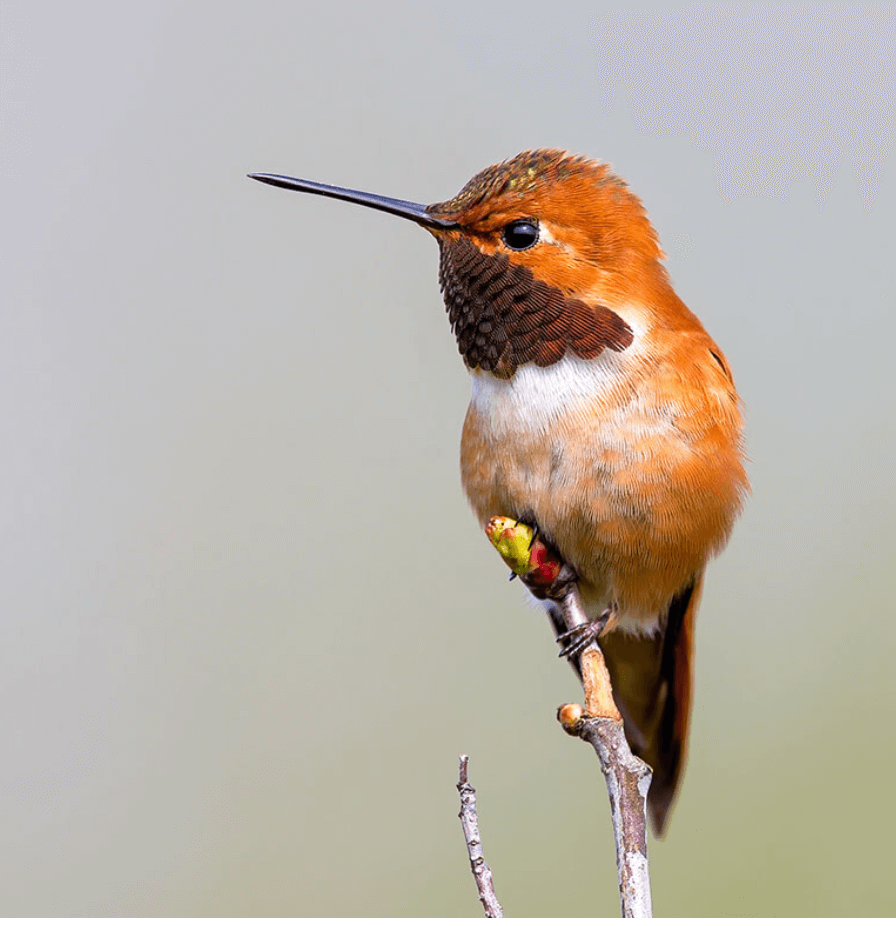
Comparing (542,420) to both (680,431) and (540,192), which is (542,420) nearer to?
(680,431)

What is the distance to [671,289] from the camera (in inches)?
88.9

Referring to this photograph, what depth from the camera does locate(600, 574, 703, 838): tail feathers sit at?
2525 mm

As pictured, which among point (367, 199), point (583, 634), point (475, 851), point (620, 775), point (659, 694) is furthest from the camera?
point (659, 694)

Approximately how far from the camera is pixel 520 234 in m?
2.01

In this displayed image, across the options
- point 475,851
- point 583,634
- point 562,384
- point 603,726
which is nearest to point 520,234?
point 562,384

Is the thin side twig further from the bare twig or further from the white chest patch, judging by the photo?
the white chest patch

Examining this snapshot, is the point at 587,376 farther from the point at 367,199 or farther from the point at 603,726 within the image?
the point at 603,726

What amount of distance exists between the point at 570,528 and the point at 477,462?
0.84 ft

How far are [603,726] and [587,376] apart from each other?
693 millimetres

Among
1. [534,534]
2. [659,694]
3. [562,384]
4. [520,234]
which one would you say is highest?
[520,234]

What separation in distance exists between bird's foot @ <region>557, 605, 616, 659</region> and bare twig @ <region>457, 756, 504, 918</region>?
1.80ft

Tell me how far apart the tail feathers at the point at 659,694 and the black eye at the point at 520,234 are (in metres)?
0.88

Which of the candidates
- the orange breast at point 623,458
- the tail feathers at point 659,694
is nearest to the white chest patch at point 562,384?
the orange breast at point 623,458

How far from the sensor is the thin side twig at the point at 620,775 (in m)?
1.42
